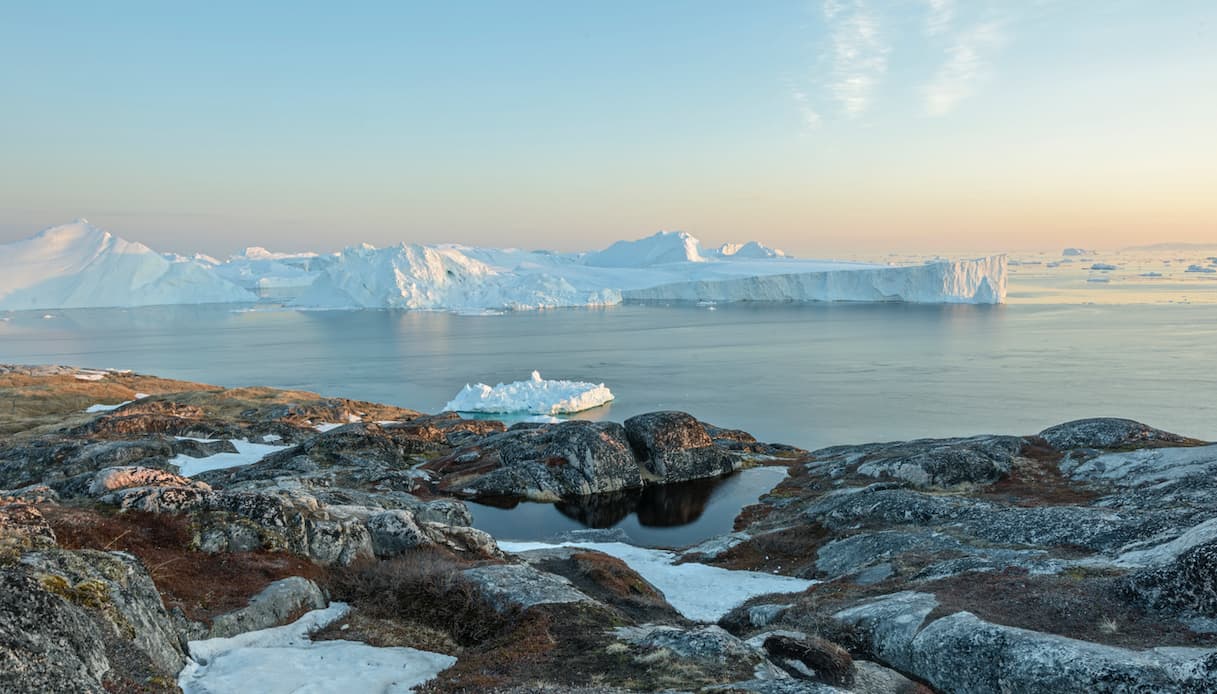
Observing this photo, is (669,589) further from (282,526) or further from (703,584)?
(282,526)

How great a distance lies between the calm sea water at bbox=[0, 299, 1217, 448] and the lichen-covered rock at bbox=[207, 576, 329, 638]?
192 ft

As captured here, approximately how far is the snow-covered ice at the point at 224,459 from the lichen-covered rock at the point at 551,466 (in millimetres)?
11609

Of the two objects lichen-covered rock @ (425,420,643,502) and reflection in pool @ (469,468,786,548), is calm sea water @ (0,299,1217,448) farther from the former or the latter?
lichen-covered rock @ (425,420,643,502)

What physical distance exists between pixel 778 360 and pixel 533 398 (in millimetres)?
47945

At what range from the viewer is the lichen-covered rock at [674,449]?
1909 inches

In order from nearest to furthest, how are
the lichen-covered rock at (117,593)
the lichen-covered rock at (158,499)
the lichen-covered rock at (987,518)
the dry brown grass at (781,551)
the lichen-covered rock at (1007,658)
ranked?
the lichen-covered rock at (117,593) < the lichen-covered rock at (1007,658) < the lichen-covered rock at (158,499) < the lichen-covered rock at (987,518) < the dry brown grass at (781,551)

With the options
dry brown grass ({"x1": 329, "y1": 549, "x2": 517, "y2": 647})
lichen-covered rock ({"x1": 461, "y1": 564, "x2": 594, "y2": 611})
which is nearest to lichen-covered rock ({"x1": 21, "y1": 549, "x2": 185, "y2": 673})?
dry brown grass ({"x1": 329, "y1": 549, "x2": 517, "y2": 647})

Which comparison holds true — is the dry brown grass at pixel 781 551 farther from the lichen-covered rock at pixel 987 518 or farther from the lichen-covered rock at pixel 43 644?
the lichen-covered rock at pixel 43 644

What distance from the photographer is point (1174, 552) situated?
1623 cm

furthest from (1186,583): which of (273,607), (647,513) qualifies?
(647,513)

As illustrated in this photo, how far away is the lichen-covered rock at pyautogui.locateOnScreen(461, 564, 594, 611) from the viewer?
1523 centimetres

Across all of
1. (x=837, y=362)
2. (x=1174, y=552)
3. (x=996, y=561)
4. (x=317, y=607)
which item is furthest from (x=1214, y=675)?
(x=837, y=362)

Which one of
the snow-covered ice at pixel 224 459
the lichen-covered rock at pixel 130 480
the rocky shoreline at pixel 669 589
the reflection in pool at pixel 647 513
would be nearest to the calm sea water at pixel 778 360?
the reflection in pool at pixel 647 513

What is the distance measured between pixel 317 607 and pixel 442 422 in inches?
2037
